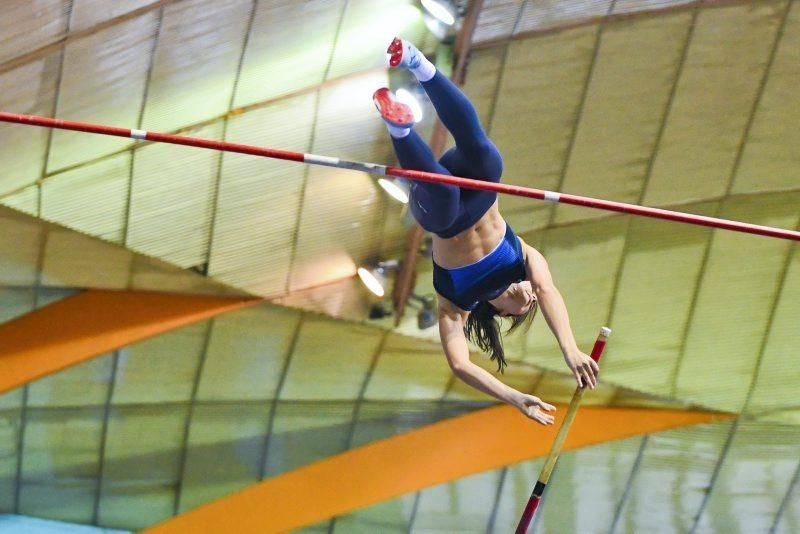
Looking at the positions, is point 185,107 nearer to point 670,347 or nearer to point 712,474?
point 670,347

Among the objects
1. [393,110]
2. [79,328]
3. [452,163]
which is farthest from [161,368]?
[393,110]

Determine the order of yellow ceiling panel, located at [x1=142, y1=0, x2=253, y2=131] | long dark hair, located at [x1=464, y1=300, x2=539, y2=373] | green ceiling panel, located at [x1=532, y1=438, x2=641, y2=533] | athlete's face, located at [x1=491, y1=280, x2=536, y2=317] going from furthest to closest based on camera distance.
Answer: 1. green ceiling panel, located at [x1=532, y1=438, x2=641, y2=533]
2. yellow ceiling panel, located at [x1=142, y1=0, x2=253, y2=131]
3. long dark hair, located at [x1=464, y1=300, x2=539, y2=373]
4. athlete's face, located at [x1=491, y1=280, x2=536, y2=317]

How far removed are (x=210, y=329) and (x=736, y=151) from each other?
4614mm

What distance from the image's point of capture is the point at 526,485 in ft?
38.1

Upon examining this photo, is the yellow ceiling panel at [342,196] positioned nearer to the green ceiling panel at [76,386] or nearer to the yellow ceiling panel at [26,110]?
the green ceiling panel at [76,386]

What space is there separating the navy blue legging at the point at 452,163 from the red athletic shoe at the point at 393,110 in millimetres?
171

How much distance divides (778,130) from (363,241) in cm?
350

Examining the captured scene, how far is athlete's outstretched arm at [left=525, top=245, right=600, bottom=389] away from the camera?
252 inches

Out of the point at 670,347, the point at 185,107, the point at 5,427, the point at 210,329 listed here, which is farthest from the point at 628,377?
the point at 5,427

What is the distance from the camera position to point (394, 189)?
1067cm

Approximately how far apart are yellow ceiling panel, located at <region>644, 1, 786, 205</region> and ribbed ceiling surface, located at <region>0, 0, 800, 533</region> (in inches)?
0.7

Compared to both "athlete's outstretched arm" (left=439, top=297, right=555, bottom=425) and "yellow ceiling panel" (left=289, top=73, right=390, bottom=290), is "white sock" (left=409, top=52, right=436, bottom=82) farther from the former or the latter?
"yellow ceiling panel" (left=289, top=73, right=390, bottom=290)

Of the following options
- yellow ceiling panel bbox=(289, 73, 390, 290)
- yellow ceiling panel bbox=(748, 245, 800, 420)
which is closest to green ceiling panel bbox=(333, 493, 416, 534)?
yellow ceiling panel bbox=(289, 73, 390, 290)

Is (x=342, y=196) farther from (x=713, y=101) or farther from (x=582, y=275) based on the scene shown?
(x=713, y=101)
